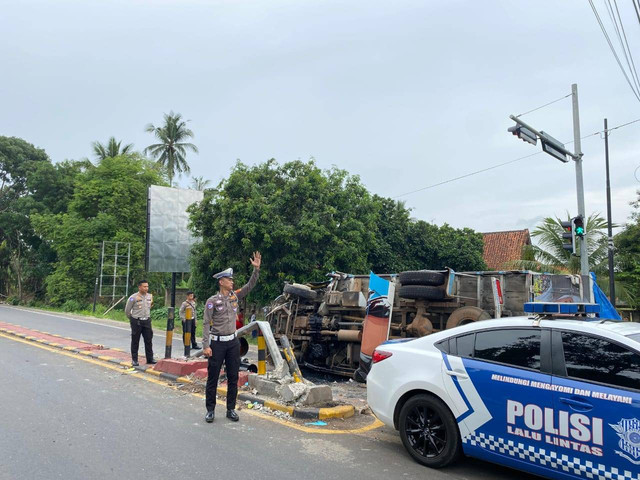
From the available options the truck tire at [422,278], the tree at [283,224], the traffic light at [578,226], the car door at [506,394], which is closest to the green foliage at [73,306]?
the tree at [283,224]

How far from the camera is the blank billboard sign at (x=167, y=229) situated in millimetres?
20594

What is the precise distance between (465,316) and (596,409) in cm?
426

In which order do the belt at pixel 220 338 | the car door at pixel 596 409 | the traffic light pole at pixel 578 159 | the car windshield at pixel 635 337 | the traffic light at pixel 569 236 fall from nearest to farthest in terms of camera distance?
1. the car door at pixel 596 409
2. the car windshield at pixel 635 337
3. the belt at pixel 220 338
4. the traffic light at pixel 569 236
5. the traffic light pole at pixel 578 159

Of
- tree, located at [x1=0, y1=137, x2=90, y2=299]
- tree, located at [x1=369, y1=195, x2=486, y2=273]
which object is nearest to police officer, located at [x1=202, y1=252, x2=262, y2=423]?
tree, located at [x1=369, y1=195, x2=486, y2=273]

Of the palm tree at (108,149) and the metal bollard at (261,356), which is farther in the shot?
the palm tree at (108,149)

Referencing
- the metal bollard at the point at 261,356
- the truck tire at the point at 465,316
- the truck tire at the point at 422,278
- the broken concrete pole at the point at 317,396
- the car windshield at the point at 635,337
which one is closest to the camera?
the car windshield at the point at 635,337

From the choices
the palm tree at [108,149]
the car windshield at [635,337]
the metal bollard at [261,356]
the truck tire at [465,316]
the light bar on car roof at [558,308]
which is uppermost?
the palm tree at [108,149]

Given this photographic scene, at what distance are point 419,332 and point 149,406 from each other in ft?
14.5

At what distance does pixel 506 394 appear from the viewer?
4.02 metres

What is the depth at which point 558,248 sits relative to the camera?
21594mm

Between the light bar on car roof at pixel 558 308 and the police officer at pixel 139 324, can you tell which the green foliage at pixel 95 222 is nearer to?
the police officer at pixel 139 324

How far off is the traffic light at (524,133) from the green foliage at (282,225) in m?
6.05

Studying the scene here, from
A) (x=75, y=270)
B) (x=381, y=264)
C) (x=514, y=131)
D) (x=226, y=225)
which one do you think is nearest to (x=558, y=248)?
(x=381, y=264)

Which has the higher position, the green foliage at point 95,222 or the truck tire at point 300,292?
the green foliage at point 95,222
